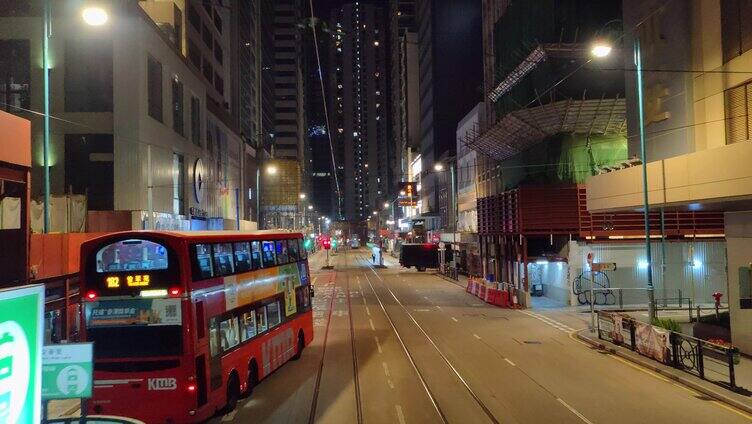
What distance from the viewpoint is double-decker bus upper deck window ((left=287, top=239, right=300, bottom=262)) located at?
1833 cm

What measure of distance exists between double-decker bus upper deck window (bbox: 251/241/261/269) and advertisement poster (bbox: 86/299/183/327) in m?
4.00

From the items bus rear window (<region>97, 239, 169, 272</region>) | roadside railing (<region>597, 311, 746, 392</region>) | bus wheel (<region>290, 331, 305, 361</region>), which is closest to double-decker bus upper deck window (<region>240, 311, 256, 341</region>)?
bus rear window (<region>97, 239, 169, 272</region>)

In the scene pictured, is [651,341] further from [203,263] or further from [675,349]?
[203,263]

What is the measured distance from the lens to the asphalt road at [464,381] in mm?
11781

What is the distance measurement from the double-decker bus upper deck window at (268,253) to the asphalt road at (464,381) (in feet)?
9.89

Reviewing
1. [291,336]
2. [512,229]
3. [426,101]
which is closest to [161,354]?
[291,336]

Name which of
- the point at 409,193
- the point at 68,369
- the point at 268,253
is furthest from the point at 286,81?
the point at 68,369

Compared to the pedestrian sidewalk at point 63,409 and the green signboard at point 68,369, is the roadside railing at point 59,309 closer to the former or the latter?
the pedestrian sidewalk at point 63,409

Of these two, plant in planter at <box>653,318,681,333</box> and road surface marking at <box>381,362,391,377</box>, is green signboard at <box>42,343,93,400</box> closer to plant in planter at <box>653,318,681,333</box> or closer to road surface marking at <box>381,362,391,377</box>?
road surface marking at <box>381,362,391,377</box>

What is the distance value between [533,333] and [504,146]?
23.1m

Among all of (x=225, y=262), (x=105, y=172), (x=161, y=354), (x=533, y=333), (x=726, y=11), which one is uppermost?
(x=726, y=11)

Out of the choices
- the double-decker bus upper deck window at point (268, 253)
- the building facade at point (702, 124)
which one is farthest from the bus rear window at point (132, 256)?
the building facade at point (702, 124)

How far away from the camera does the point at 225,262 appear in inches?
500

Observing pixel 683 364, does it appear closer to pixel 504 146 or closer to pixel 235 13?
pixel 504 146
